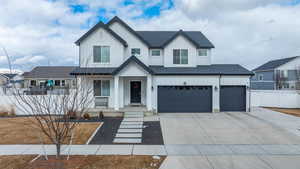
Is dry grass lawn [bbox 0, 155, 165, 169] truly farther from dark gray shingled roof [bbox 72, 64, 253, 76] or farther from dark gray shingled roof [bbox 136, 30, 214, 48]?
dark gray shingled roof [bbox 136, 30, 214, 48]

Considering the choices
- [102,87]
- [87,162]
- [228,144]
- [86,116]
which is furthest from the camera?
[102,87]

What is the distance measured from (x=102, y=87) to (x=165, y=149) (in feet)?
34.9

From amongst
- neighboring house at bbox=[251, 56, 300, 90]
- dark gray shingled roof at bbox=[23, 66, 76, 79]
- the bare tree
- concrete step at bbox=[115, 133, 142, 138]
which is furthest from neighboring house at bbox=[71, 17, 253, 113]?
dark gray shingled roof at bbox=[23, 66, 76, 79]

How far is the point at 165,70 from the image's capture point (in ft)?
56.0

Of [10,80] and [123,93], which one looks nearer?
[10,80]

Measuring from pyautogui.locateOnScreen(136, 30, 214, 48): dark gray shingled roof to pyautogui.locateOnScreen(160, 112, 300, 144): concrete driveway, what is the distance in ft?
25.7

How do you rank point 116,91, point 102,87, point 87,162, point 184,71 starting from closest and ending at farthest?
point 87,162 → point 116,91 → point 184,71 → point 102,87

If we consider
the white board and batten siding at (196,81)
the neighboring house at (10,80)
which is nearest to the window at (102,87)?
the white board and batten siding at (196,81)

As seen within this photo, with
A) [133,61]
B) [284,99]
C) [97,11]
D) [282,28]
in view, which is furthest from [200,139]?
[282,28]

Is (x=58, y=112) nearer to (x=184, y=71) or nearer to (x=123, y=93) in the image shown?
(x=123, y=93)

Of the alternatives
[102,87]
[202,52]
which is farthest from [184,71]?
[102,87]

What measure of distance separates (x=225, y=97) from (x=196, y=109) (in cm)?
294

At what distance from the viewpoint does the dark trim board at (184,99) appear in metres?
16.5

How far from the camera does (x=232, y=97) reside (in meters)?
16.8
